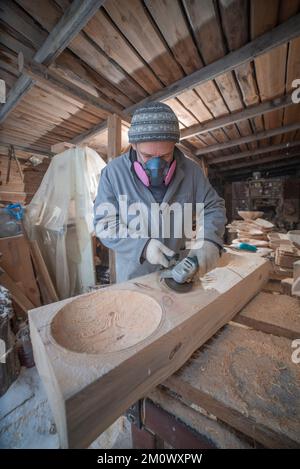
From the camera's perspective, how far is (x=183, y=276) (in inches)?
36.2

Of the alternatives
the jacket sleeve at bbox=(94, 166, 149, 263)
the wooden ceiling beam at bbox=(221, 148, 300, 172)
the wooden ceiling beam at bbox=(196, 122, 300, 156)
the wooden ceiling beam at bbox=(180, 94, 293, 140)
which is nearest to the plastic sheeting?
the jacket sleeve at bbox=(94, 166, 149, 263)

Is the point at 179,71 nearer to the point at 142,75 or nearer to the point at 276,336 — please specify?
the point at 142,75

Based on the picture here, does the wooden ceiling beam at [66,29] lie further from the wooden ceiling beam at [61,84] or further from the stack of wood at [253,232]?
the stack of wood at [253,232]

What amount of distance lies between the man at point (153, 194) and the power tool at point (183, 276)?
0.12 m

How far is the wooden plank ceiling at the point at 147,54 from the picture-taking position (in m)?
1.48

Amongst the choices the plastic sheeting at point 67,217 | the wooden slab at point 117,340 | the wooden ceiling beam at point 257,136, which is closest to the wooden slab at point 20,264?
the plastic sheeting at point 67,217

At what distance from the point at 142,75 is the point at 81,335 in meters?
2.47

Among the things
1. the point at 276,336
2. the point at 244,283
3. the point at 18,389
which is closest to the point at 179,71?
the point at 244,283

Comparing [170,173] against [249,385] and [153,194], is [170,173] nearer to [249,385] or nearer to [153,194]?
[153,194]

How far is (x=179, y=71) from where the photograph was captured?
2.10m

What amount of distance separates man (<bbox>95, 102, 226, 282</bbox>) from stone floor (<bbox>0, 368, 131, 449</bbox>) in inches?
51.9

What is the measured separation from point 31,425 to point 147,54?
3.40m

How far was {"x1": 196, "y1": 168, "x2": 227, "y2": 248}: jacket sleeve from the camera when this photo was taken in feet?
4.02

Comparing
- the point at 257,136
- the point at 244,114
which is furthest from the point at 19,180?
the point at 257,136
